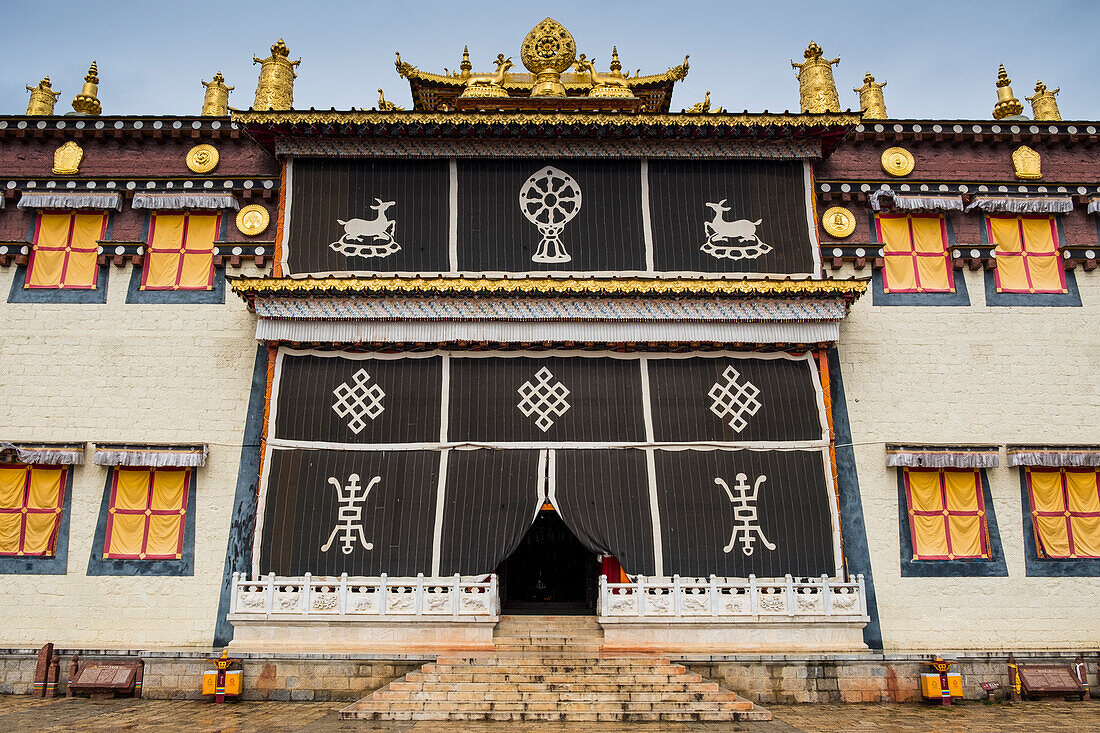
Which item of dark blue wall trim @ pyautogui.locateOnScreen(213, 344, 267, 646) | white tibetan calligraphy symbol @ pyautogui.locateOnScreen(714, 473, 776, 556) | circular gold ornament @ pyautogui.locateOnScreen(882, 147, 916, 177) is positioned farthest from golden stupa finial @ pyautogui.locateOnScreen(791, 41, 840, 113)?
dark blue wall trim @ pyautogui.locateOnScreen(213, 344, 267, 646)

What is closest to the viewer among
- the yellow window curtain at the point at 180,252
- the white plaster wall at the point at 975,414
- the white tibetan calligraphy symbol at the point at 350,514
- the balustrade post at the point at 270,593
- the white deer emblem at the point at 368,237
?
the balustrade post at the point at 270,593

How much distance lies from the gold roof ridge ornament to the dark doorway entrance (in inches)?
422

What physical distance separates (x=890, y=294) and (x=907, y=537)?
532cm

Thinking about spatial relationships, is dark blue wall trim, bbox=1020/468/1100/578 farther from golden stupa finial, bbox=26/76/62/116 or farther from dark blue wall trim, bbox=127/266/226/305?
golden stupa finial, bbox=26/76/62/116

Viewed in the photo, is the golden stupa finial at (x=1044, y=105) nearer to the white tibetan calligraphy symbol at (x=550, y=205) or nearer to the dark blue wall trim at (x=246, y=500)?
the white tibetan calligraphy symbol at (x=550, y=205)

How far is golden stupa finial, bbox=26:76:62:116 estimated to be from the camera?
1836 centimetres

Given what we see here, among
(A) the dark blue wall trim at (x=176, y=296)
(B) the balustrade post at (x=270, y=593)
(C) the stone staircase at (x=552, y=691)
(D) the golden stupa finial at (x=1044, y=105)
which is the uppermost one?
(D) the golden stupa finial at (x=1044, y=105)

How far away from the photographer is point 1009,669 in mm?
13422

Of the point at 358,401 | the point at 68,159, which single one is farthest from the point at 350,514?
the point at 68,159

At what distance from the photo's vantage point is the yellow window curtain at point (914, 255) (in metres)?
16.4

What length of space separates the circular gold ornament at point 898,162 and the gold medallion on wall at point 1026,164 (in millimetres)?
2439

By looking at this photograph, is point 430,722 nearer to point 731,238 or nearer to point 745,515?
point 745,515

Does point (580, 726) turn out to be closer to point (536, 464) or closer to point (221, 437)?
point (536, 464)

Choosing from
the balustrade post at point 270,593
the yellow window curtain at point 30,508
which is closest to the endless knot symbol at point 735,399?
the balustrade post at point 270,593
